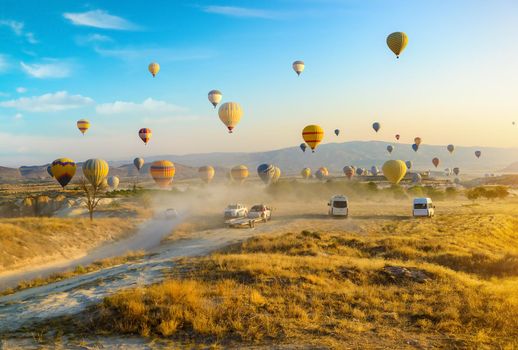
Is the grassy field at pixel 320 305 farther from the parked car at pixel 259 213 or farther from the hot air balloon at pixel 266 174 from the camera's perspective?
the hot air balloon at pixel 266 174

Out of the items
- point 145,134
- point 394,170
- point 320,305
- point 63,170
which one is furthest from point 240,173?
point 320,305

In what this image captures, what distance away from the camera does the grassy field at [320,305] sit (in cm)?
1128

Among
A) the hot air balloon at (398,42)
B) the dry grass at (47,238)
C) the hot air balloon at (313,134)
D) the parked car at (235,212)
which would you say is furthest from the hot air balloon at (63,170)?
the hot air balloon at (398,42)

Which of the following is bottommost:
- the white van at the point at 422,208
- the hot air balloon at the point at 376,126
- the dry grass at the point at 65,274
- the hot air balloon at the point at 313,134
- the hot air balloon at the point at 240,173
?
the dry grass at the point at 65,274

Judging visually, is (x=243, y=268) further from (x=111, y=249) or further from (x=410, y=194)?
(x=410, y=194)

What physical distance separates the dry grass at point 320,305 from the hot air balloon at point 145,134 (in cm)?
6164

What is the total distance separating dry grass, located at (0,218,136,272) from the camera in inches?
1197

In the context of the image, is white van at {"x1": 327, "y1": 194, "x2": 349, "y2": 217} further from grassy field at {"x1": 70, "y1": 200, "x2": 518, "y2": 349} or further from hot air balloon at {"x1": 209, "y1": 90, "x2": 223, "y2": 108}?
hot air balloon at {"x1": 209, "y1": 90, "x2": 223, "y2": 108}

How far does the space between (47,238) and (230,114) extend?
115ft

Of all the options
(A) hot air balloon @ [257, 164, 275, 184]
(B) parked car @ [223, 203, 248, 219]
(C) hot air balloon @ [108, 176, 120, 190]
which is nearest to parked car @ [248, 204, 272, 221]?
(B) parked car @ [223, 203, 248, 219]

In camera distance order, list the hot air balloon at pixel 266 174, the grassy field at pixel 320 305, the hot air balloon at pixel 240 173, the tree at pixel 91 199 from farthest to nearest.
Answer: the hot air balloon at pixel 240 173, the hot air balloon at pixel 266 174, the tree at pixel 91 199, the grassy field at pixel 320 305

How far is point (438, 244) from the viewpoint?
27.3 meters

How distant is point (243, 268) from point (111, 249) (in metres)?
21.8

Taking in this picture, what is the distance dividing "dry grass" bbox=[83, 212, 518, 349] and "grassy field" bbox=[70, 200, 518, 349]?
29mm
